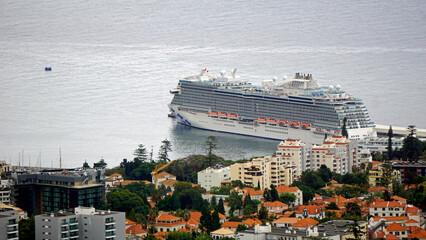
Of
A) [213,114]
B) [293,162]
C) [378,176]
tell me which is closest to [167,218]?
[378,176]

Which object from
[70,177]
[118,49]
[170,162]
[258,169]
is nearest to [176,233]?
[70,177]

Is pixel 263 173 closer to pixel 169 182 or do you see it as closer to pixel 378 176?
pixel 169 182

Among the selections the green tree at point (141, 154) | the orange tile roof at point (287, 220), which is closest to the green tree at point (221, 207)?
the orange tile roof at point (287, 220)

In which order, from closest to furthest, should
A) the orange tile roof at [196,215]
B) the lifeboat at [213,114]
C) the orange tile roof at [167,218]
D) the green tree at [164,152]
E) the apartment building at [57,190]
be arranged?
the orange tile roof at [167,218] → the apartment building at [57,190] → the orange tile roof at [196,215] → the green tree at [164,152] → the lifeboat at [213,114]

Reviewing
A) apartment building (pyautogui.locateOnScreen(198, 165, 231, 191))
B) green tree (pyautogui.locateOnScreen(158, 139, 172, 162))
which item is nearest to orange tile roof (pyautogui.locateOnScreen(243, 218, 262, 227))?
apartment building (pyautogui.locateOnScreen(198, 165, 231, 191))

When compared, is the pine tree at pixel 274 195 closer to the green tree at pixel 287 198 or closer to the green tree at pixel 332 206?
the green tree at pixel 287 198

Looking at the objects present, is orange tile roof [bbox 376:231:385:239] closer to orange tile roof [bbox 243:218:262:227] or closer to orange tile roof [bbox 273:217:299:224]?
orange tile roof [bbox 273:217:299:224]

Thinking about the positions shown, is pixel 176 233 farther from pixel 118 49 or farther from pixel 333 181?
pixel 118 49
